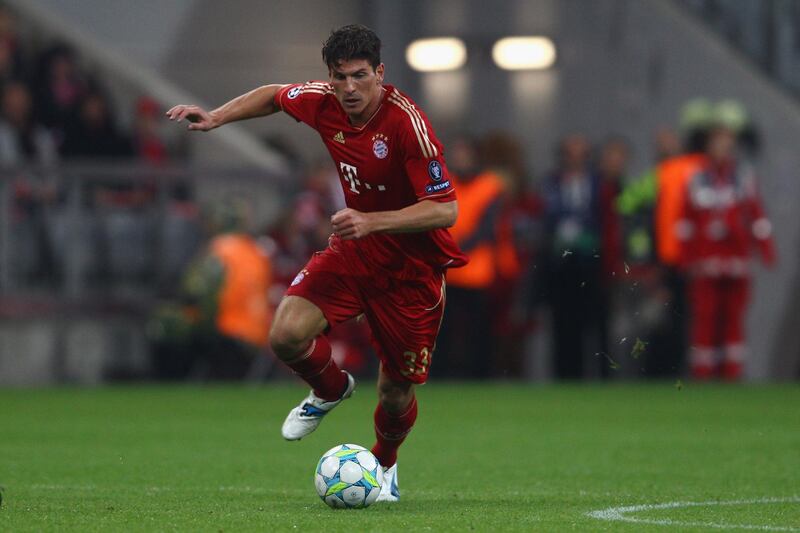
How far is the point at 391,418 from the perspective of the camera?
812 cm

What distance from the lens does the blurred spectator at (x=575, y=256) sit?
16.1 metres

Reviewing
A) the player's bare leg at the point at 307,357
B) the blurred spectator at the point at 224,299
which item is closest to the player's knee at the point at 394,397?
the player's bare leg at the point at 307,357

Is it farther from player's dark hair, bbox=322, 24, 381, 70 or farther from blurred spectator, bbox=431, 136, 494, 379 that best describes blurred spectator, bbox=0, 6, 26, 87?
player's dark hair, bbox=322, 24, 381, 70

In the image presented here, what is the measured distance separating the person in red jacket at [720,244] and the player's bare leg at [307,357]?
843cm

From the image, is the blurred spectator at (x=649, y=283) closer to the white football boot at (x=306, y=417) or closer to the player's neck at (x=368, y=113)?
the white football boot at (x=306, y=417)

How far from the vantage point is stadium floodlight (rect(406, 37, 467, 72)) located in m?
19.2

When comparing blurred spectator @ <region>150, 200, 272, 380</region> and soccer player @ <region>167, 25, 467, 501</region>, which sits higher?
soccer player @ <region>167, 25, 467, 501</region>

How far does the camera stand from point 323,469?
7492 mm

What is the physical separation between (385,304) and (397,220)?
0.75 m

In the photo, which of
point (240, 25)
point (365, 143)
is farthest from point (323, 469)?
point (240, 25)

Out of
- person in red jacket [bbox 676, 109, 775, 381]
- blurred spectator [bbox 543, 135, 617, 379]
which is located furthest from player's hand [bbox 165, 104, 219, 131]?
person in red jacket [bbox 676, 109, 775, 381]

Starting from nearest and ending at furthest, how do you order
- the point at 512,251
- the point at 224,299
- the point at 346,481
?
1. the point at 346,481
2. the point at 224,299
3. the point at 512,251

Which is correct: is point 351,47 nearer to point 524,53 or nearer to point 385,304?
point 385,304

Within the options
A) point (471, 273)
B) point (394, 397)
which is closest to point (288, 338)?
point (394, 397)
